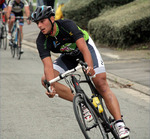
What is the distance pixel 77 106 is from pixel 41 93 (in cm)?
443

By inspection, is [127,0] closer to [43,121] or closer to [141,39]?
[141,39]

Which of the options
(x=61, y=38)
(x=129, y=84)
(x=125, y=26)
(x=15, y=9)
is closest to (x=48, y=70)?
(x=61, y=38)

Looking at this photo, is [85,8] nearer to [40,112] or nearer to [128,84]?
[128,84]

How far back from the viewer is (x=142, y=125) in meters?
6.89

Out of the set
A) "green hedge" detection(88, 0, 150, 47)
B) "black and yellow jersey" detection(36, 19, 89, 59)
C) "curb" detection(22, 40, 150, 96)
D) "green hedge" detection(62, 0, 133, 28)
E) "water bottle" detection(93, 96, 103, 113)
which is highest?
"black and yellow jersey" detection(36, 19, 89, 59)

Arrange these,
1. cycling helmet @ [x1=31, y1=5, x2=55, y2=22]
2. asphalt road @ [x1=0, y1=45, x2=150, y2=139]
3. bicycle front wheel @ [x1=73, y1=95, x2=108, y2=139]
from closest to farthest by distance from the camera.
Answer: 1. bicycle front wheel @ [x1=73, y1=95, x2=108, y2=139]
2. cycling helmet @ [x1=31, y1=5, x2=55, y2=22]
3. asphalt road @ [x1=0, y1=45, x2=150, y2=139]

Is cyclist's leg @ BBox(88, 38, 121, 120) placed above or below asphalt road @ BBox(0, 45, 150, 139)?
above

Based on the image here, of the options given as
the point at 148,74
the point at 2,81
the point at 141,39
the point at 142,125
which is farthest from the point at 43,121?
the point at 141,39

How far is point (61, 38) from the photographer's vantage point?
534cm

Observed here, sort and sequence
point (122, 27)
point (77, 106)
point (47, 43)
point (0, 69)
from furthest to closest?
point (122, 27) → point (0, 69) → point (47, 43) → point (77, 106)

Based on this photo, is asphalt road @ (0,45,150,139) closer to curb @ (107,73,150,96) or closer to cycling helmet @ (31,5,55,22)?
curb @ (107,73,150,96)

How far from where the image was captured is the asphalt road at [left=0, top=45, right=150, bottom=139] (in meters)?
6.46

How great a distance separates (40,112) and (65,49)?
2.37 meters

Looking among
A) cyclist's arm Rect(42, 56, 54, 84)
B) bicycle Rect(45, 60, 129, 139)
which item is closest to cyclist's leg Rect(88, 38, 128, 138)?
bicycle Rect(45, 60, 129, 139)
